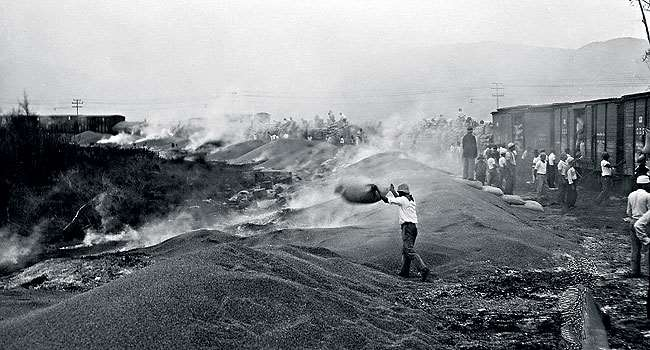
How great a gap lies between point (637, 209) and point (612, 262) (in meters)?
1.63

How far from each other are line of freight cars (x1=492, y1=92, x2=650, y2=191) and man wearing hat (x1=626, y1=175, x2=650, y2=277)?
9545mm

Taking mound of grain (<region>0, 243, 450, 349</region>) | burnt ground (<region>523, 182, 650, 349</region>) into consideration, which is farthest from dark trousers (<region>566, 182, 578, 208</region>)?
mound of grain (<region>0, 243, 450, 349</region>)

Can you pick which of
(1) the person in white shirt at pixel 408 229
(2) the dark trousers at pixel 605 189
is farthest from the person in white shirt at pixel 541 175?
(1) the person in white shirt at pixel 408 229

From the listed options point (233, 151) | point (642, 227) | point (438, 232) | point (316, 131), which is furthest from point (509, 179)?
point (316, 131)

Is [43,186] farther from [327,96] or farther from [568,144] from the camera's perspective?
[327,96]

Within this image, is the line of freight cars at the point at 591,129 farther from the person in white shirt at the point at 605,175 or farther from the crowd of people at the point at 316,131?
the crowd of people at the point at 316,131

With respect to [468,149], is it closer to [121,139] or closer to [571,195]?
[571,195]

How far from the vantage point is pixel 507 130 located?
3134 cm

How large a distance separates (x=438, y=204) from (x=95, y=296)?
9584 millimetres

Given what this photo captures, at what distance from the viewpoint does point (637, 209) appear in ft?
30.5

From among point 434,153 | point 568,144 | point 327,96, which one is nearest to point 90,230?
point 568,144

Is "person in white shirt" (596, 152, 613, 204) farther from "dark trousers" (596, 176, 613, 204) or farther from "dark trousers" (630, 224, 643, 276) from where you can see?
"dark trousers" (630, 224, 643, 276)

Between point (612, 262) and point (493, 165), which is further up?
point (493, 165)

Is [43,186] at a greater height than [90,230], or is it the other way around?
[43,186]
